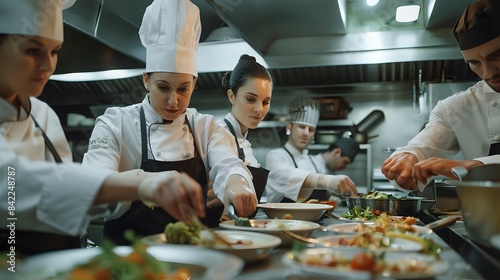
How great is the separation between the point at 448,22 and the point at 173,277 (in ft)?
11.2

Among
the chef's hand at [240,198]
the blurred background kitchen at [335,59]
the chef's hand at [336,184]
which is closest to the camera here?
the chef's hand at [240,198]

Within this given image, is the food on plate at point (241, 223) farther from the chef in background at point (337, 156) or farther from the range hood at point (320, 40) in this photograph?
the chef in background at point (337, 156)

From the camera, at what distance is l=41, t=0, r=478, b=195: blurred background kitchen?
9.22 ft

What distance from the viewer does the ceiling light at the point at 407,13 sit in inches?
131

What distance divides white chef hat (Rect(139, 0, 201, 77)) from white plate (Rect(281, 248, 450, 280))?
89 centimetres

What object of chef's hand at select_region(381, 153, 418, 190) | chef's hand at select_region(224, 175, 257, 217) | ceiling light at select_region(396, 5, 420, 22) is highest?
ceiling light at select_region(396, 5, 420, 22)

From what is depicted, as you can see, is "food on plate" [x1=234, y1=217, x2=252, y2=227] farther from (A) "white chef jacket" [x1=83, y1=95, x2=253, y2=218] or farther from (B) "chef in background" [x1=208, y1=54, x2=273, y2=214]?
(B) "chef in background" [x1=208, y1=54, x2=273, y2=214]

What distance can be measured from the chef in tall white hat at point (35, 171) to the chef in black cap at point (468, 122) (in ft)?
3.94

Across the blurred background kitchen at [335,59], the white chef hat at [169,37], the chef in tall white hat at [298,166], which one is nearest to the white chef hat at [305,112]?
the chef in tall white hat at [298,166]

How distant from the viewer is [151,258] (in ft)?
2.43

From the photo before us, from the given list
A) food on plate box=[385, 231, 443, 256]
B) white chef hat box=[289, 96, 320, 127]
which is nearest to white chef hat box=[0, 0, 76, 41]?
food on plate box=[385, 231, 443, 256]

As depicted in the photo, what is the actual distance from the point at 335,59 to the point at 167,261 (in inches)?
138

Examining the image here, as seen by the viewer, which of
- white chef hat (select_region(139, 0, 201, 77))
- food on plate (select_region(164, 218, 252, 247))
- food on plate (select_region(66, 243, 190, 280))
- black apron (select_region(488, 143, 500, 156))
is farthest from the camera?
black apron (select_region(488, 143, 500, 156))

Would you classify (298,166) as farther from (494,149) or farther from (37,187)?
(37,187)
